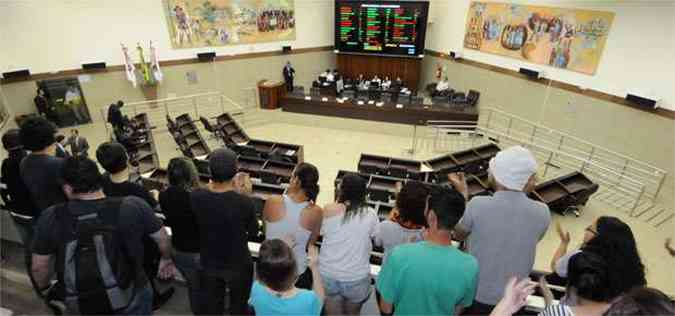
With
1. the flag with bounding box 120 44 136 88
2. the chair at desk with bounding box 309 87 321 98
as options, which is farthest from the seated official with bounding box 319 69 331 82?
the flag with bounding box 120 44 136 88

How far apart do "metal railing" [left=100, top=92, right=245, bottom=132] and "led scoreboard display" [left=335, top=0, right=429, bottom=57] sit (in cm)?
414

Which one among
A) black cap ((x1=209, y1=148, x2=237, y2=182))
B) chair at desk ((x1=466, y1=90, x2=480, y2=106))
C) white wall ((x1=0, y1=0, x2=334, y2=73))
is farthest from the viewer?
chair at desk ((x1=466, y1=90, x2=480, y2=106))

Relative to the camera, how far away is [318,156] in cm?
796

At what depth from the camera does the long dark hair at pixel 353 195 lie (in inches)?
89.2

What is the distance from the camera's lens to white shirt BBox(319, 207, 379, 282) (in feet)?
7.18

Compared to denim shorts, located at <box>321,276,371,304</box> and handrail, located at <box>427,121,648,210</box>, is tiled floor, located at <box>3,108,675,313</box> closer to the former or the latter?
handrail, located at <box>427,121,648,210</box>

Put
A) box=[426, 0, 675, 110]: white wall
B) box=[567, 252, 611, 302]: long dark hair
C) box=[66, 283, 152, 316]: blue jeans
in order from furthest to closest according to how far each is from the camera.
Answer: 1. box=[426, 0, 675, 110]: white wall
2. box=[66, 283, 152, 316]: blue jeans
3. box=[567, 252, 611, 302]: long dark hair

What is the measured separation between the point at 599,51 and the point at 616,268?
24.0 ft

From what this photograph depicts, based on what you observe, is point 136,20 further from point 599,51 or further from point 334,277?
point 599,51

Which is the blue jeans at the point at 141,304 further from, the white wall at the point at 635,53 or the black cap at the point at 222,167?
the white wall at the point at 635,53

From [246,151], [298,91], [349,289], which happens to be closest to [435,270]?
[349,289]

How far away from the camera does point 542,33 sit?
8023 millimetres

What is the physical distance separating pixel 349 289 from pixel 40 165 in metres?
2.41

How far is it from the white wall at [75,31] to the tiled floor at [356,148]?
1807 millimetres
